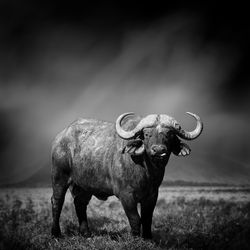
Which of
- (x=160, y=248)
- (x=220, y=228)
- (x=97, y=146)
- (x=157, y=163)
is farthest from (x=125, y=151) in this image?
(x=220, y=228)

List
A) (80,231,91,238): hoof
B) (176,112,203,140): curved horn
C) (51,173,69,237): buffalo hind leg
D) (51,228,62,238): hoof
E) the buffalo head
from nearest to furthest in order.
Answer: the buffalo head, (176,112,203,140): curved horn, (51,228,62,238): hoof, (80,231,91,238): hoof, (51,173,69,237): buffalo hind leg

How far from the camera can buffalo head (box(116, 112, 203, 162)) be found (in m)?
6.48

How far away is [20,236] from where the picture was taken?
6.39m

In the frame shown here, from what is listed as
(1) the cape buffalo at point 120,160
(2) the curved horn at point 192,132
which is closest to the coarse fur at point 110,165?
(1) the cape buffalo at point 120,160

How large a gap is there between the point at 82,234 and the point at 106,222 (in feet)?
9.11

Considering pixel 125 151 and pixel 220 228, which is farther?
pixel 220 228

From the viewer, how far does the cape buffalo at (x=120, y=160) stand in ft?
22.3

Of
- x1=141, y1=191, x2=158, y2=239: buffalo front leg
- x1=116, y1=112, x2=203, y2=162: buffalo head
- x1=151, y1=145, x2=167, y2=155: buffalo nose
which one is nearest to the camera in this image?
x1=151, y1=145, x2=167, y2=155: buffalo nose

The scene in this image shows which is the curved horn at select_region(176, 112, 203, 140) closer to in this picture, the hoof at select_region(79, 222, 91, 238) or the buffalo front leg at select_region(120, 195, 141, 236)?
the buffalo front leg at select_region(120, 195, 141, 236)

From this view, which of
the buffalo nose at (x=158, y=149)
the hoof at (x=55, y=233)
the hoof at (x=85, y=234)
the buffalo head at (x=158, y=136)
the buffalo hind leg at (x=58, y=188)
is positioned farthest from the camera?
the buffalo hind leg at (x=58, y=188)

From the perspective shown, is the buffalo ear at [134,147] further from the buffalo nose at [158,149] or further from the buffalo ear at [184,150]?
the buffalo ear at [184,150]

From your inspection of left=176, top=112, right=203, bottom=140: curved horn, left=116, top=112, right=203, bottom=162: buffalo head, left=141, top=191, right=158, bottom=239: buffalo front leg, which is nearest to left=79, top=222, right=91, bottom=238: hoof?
left=141, top=191, right=158, bottom=239: buffalo front leg

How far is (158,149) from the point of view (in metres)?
6.32

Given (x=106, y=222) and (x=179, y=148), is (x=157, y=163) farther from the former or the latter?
(x=106, y=222)
